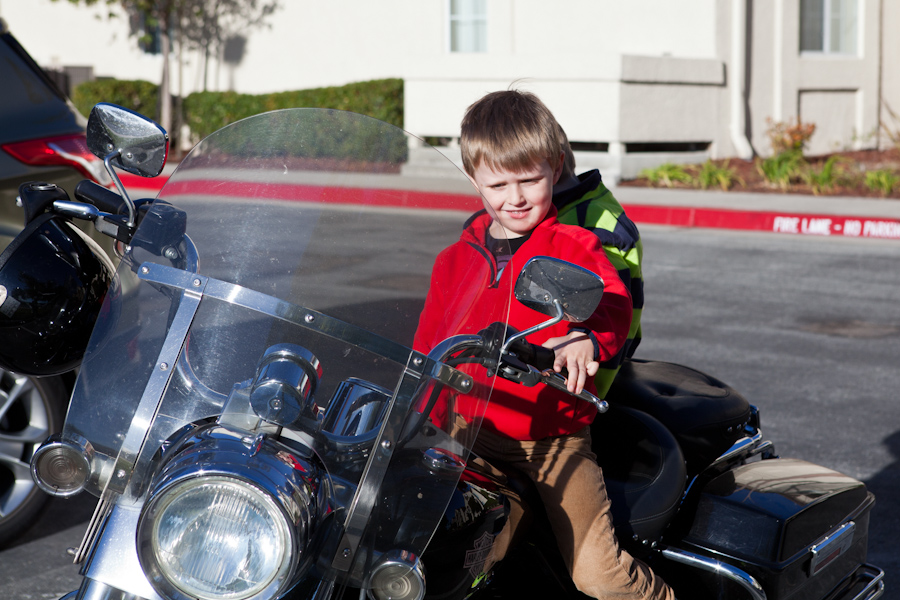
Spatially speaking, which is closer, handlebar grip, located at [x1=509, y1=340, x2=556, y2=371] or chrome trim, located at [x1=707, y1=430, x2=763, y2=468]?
handlebar grip, located at [x1=509, y1=340, x2=556, y2=371]

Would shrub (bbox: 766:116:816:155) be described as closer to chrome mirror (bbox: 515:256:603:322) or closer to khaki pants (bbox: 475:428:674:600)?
khaki pants (bbox: 475:428:674:600)

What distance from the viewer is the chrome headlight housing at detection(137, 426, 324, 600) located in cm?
137

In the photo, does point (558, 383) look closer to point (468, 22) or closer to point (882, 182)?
point (882, 182)

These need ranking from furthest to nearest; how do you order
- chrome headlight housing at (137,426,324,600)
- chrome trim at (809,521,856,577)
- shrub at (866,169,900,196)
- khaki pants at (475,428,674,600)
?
shrub at (866,169,900,196)
chrome trim at (809,521,856,577)
khaki pants at (475,428,674,600)
chrome headlight housing at (137,426,324,600)

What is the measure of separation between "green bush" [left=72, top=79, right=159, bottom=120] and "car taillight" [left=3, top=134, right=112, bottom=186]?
49.7 feet

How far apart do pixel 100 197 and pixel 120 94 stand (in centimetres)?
1835

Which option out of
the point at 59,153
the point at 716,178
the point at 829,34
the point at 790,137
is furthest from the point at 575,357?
the point at 829,34

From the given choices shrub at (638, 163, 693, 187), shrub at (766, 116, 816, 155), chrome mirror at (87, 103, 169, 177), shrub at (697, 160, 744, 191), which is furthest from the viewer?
shrub at (766, 116, 816, 155)

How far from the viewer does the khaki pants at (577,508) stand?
2092 millimetres

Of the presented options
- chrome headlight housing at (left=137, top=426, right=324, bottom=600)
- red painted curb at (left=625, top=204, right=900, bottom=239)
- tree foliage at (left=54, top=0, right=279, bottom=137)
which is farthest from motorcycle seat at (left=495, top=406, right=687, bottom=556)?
tree foliage at (left=54, top=0, right=279, bottom=137)

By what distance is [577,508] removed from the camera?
6.84 feet

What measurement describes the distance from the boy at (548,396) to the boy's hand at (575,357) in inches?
2.4

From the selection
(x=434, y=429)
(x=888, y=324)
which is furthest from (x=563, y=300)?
(x=888, y=324)

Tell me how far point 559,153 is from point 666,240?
851 cm
